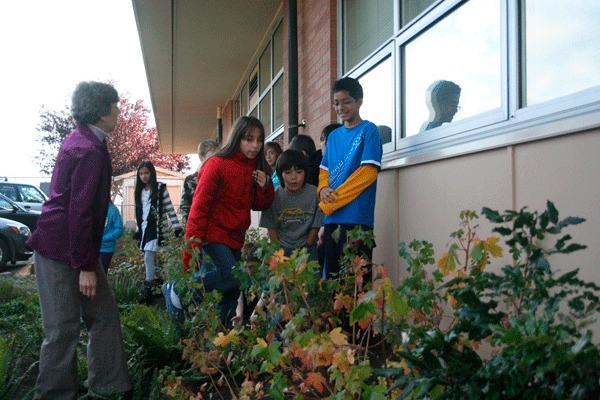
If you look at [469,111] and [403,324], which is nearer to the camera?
[403,324]

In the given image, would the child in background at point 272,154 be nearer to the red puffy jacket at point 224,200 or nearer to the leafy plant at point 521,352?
the red puffy jacket at point 224,200

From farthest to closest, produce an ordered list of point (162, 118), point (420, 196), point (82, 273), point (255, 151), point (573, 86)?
point (162, 118)
point (255, 151)
point (420, 196)
point (82, 273)
point (573, 86)

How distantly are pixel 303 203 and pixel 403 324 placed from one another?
2.65 m

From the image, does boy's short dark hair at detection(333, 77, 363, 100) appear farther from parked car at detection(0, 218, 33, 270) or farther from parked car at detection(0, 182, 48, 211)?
parked car at detection(0, 182, 48, 211)

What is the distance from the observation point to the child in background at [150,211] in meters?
7.45

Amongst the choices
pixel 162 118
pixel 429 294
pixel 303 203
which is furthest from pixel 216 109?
pixel 429 294

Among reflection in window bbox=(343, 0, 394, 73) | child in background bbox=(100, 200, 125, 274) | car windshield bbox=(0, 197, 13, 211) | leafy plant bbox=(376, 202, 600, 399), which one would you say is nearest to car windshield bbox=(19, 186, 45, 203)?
car windshield bbox=(0, 197, 13, 211)

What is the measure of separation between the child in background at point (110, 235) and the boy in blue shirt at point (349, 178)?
11.1ft

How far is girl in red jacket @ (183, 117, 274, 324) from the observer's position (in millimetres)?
4215

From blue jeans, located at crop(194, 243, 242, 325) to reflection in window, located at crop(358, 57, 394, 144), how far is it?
1.57m

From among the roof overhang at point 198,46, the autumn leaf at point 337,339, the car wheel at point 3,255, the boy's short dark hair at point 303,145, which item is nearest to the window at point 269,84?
the roof overhang at point 198,46

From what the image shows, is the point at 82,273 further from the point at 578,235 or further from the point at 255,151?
the point at 578,235

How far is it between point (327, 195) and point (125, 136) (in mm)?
34611

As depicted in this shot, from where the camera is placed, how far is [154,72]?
1345 centimetres
